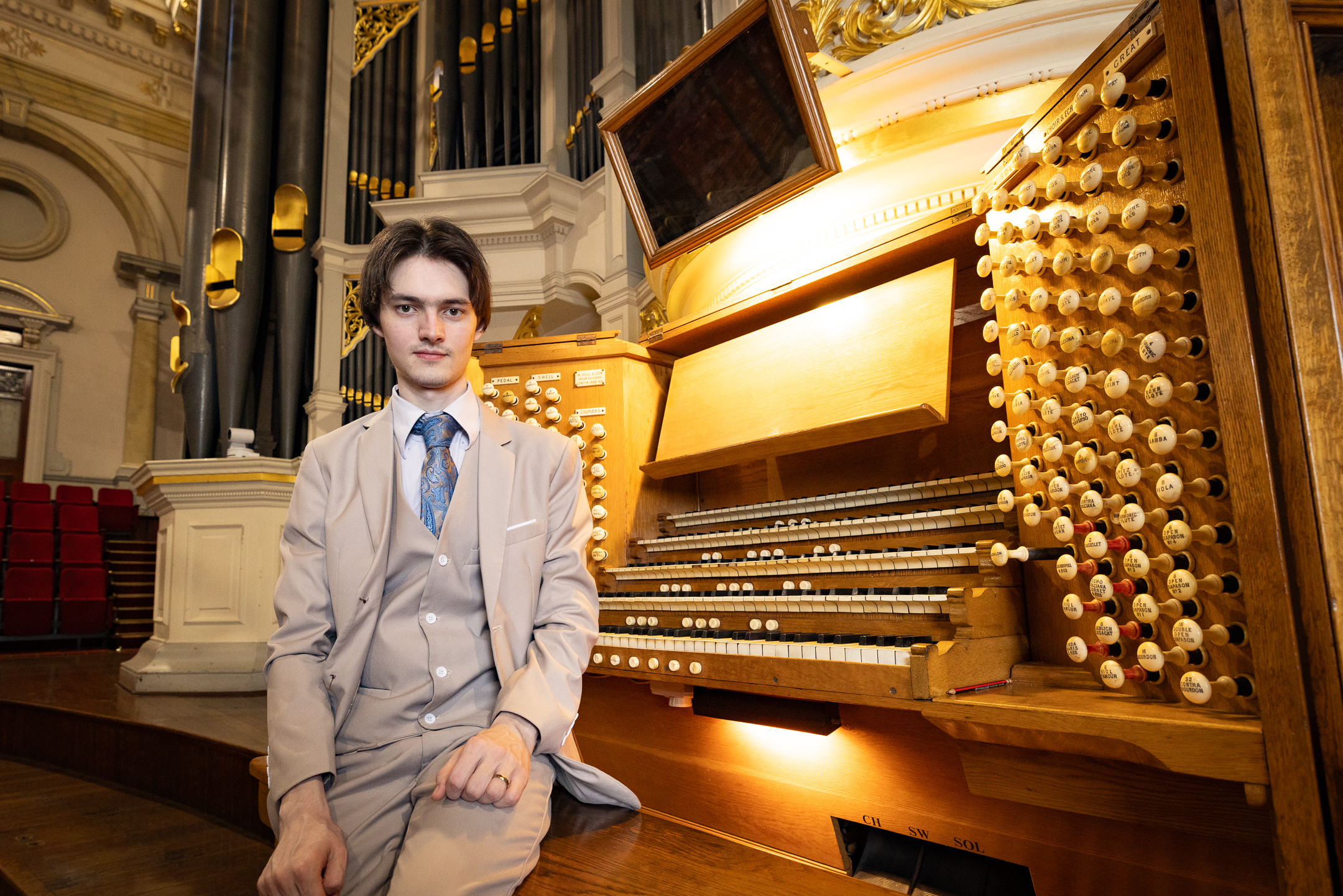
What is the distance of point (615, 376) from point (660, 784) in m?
1.37

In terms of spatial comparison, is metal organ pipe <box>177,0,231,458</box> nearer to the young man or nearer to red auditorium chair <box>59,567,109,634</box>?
red auditorium chair <box>59,567,109,634</box>

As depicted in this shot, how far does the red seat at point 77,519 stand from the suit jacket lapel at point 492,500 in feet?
27.2

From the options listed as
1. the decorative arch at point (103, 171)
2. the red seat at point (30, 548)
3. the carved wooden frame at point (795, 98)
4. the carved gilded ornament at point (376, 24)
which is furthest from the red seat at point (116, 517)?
the carved wooden frame at point (795, 98)

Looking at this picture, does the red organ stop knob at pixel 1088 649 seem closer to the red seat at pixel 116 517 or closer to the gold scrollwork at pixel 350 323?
the gold scrollwork at pixel 350 323

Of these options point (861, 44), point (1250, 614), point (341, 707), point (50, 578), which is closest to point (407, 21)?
point (861, 44)

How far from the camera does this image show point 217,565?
13.5 feet

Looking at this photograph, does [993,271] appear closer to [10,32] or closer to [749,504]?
[749,504]

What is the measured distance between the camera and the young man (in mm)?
1020

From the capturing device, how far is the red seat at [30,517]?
284 inches

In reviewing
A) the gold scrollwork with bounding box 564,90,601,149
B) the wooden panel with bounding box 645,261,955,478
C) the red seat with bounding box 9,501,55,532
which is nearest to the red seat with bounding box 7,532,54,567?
the red seat with bounding box 9,501,55,532

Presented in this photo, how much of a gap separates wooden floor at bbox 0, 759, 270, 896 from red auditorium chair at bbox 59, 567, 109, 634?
465 cm

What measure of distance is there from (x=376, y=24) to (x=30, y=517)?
223 inches

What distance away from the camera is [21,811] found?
8.09 feet

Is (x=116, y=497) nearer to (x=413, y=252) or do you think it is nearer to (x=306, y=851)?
(x=413, y=252)
